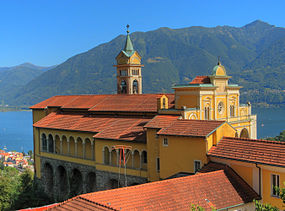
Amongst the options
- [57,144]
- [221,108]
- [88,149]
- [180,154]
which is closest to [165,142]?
[180,154]

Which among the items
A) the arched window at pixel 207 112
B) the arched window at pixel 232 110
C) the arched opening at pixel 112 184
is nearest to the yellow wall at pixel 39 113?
the arched opening at pixel 112 184

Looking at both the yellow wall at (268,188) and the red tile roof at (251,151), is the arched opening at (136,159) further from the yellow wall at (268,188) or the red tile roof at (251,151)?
the yellow wall at (268,188)

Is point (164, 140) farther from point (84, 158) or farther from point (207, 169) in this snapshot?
point (84, 158)

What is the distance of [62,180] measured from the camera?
133 ft

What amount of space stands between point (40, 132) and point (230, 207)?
30704 mm

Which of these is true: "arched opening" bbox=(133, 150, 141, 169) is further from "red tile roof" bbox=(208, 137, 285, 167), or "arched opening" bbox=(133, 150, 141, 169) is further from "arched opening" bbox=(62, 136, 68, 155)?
"arched opening" bbox=(62, 136, 68, 155)

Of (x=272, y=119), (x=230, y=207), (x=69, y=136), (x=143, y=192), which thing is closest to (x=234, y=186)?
(x=230, y=207)

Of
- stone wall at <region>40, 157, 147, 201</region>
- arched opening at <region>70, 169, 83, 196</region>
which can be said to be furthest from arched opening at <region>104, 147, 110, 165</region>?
arched opening at <region>70, 169, 83, 196</region>

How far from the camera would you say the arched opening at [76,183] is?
3781cm

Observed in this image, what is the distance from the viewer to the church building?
74.3ft

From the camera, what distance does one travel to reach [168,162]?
24.2 meters

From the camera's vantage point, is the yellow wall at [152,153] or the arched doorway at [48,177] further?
the arched doorway at [48,177]

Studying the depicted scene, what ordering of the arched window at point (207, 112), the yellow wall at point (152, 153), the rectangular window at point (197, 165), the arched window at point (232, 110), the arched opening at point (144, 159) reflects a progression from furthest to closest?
the arched window at point (232, 110), the arched window at point (207, 112), the arched opening at point (144, 159), the yellow wall at point (152, 153), the rectangular window at point (197, 165)

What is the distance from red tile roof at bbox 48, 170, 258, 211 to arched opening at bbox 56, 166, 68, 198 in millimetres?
24864
